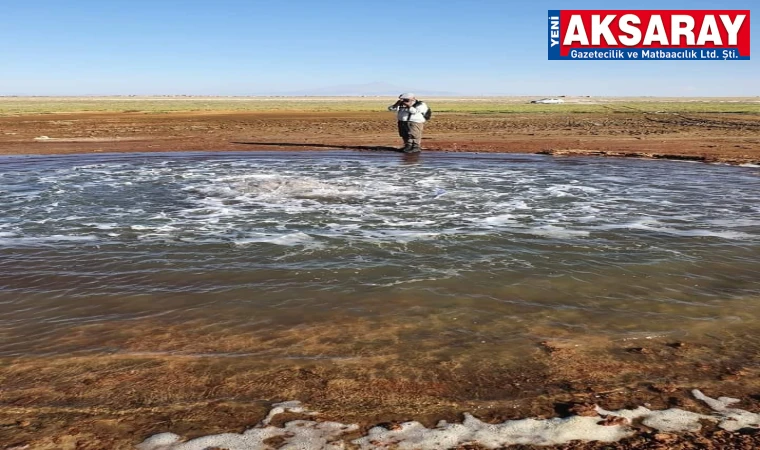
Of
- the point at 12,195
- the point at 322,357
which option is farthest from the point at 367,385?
the point at 12,195

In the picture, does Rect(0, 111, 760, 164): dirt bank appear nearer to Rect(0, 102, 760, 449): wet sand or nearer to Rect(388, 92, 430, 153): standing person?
Rect(388, 92, 430, 153): standing person

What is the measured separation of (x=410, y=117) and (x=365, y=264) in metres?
13.7

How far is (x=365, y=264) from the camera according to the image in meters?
7.24

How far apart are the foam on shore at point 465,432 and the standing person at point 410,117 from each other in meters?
16.0

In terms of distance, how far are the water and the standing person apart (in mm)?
6481

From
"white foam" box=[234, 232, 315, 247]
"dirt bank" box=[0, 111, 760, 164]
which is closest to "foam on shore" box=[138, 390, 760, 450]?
"white foam" box=[234, 232, 315, 247]

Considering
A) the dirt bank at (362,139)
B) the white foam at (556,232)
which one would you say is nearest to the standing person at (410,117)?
the dirt bank at (362,139)

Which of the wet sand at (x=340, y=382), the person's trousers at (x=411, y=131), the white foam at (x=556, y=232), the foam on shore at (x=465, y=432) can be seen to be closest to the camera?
the foam on shore at (x=465, y=432)

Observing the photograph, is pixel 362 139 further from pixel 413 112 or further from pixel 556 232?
pixel 556 232

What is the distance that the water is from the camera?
5.28 m

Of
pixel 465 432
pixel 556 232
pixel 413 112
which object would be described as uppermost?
pixel 413 112

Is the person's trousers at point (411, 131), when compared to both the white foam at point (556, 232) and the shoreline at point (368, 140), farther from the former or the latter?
the white foam at point (556, 232)

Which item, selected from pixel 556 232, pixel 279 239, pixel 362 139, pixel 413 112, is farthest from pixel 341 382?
pixel 362 139

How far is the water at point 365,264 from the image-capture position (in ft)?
17.3
